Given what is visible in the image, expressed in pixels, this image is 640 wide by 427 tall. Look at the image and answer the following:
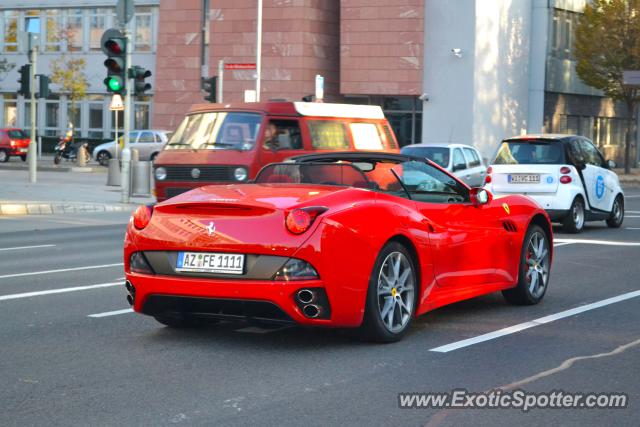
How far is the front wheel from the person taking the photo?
771cm

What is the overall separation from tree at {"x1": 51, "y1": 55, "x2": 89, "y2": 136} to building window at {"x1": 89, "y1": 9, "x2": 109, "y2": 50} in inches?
54.9

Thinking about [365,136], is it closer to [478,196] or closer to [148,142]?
[478,196]

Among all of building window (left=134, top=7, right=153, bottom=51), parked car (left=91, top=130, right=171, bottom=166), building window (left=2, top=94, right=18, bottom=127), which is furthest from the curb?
building window (left=2, top=94, right=18, bottom=127)

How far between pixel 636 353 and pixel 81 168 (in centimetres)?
3828

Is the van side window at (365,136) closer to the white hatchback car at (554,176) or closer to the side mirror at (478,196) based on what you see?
the white hatchback car at (554,176)

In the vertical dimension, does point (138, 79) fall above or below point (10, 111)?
above

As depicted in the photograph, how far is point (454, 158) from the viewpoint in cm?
2522

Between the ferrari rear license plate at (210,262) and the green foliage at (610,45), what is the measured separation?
43974 millimetres

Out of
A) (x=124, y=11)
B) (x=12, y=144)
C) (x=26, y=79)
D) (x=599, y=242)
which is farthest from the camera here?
(x=12, y=144)

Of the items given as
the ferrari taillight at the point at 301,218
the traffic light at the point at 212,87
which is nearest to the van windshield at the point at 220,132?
the traffic light at the point at 212,87

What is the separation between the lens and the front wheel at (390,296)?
7.71 meters

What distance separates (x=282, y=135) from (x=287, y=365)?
1279 centimetres

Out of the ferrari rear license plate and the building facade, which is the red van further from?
the building facade

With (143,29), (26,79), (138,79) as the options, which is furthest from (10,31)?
(138,79)
